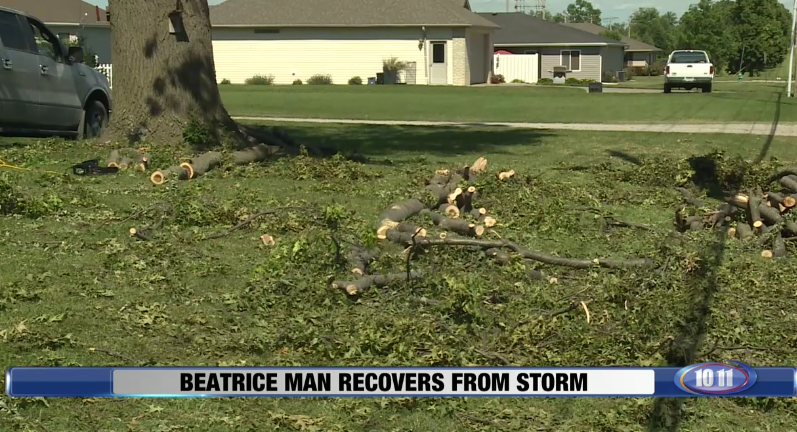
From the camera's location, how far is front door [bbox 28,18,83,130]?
13.9 m

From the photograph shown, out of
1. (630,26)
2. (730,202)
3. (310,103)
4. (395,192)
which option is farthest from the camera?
(630,26)

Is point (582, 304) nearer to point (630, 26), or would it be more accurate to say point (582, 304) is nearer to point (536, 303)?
point (536, 303)

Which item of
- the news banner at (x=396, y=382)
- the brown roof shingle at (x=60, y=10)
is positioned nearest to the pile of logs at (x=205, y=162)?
the news banner at (x=396, y=382)

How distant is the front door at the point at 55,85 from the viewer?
13.9 metres

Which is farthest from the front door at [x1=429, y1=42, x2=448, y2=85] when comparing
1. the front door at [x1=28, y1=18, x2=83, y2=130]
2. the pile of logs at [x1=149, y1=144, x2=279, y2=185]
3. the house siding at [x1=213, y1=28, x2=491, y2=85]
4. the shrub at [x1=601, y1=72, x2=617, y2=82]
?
the pile of logs at [x1=149, y1=144, x2=279, y2=185]

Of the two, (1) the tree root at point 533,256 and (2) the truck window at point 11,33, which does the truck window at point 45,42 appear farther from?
(1) the tree root at point 533,256

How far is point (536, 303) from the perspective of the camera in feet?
20.7

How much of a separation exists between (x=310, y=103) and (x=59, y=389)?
84.7 ft

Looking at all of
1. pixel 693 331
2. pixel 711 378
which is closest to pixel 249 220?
pixel 693 331

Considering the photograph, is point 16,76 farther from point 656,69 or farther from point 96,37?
point 656,69

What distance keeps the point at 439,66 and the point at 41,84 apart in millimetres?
38450

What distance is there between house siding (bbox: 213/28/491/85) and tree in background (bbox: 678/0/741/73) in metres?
45.6

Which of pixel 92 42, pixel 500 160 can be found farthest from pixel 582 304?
pixel 92 42

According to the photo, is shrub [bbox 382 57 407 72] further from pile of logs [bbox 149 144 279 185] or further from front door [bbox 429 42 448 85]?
pile of logs [bbox 149 144 279 185]
